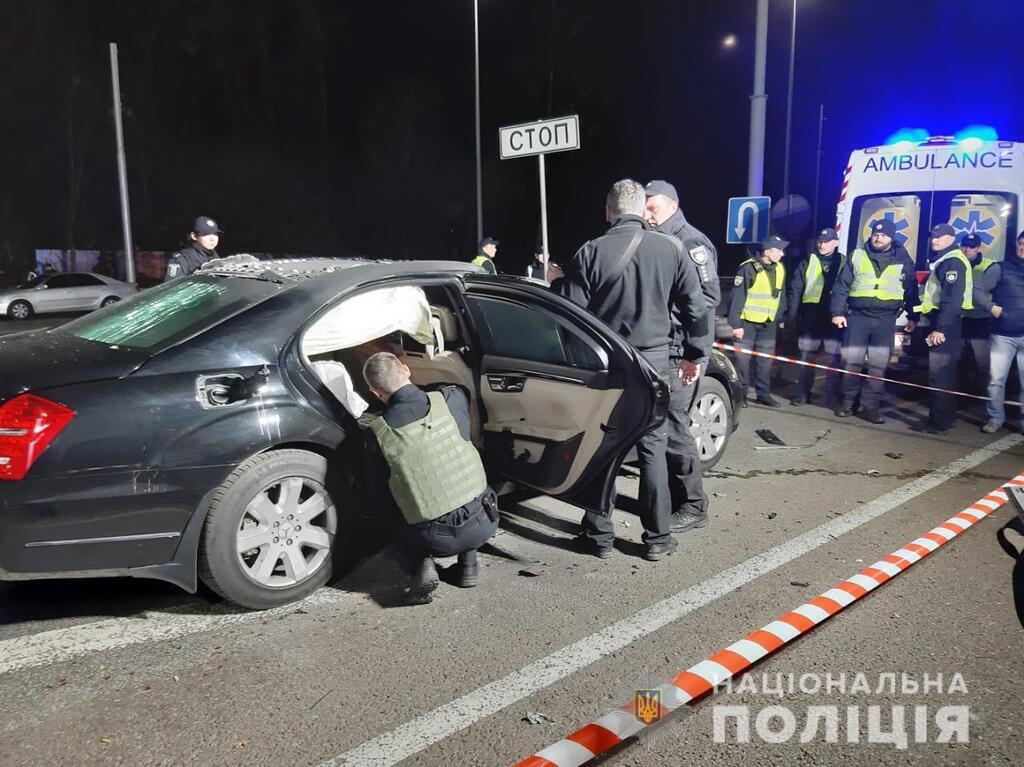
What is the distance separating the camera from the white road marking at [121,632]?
2930mm

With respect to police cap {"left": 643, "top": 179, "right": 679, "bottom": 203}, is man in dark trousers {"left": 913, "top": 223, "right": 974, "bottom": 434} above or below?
below

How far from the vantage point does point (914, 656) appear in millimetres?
2998

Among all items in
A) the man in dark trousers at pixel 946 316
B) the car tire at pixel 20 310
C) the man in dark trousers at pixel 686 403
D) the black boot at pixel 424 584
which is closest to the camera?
the black boot at pixel 424 584

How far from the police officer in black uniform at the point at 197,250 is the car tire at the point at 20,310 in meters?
15.7

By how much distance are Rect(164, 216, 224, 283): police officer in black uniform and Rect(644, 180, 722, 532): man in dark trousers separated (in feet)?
12.8

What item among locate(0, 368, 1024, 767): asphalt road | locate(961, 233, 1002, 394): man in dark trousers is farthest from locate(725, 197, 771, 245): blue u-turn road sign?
locate(0, 368, 1024, 767): asphalt road

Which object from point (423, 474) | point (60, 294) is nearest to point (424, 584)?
point (423, 474)

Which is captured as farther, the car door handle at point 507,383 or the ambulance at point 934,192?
the ambulance at point 934,192

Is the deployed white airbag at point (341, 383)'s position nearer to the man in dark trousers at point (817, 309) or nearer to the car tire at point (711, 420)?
the car tire at point (711, 420)

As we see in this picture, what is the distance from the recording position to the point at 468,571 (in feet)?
11.9

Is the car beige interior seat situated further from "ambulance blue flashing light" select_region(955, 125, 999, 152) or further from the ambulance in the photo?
"ambulance blue flashing light" select_region(955, 125, 999, 152)

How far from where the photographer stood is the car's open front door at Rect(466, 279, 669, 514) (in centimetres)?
384

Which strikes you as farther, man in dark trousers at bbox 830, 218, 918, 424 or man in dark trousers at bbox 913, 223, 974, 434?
man in dark trousers at bbox 830, 218, 918, 424

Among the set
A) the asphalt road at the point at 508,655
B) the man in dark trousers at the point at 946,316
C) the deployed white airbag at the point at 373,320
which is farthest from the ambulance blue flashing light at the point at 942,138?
the deployed white airbag at the point at 373,320
